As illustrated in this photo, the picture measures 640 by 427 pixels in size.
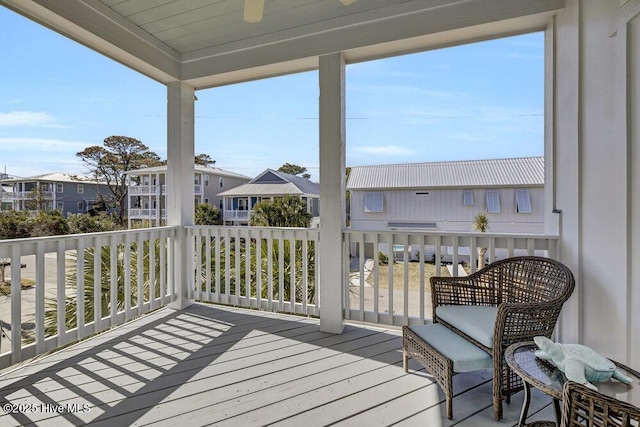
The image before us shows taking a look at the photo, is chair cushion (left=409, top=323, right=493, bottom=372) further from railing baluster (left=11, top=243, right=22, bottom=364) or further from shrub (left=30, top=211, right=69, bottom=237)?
shrub (left=30, top=211, right=69, bottom=237)

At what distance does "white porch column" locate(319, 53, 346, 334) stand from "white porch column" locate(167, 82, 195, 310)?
168 cm

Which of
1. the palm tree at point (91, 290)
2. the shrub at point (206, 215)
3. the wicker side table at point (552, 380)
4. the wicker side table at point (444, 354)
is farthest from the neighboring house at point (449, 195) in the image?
the palm tree at point (91, 290)

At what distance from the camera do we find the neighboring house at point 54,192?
235 cm

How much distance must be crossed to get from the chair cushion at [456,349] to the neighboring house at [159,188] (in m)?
2.63

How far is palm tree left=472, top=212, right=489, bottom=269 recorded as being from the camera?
260 centimetres

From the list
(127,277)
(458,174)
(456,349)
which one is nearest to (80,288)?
(127,277)

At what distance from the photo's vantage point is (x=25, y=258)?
87.4 inches

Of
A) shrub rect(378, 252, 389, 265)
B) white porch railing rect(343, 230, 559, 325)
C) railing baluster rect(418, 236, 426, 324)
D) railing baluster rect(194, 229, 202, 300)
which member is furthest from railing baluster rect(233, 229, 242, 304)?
railing baluster rect(418, 236, 426, 324)

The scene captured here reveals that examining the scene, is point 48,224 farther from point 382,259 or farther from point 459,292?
point 459,292

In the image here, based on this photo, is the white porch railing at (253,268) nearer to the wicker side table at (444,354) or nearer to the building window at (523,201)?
the wicker side table at (444,354)

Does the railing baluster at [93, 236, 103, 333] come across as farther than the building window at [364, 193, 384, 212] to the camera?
No

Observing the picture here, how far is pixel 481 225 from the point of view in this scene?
2.62 m

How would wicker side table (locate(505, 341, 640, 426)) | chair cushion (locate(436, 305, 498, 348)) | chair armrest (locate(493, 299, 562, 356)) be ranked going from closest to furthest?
wicker side table (locate(505, 341, 640, 426)) → chair armrest (locate(493, 299, 562, 356)) → chair cushion (locate(436, 305, 498, 348))

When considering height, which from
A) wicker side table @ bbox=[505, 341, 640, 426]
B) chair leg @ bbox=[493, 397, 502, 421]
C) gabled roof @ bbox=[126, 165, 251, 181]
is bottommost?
chair leg @ bbox=[493, 397, 502, 421]
